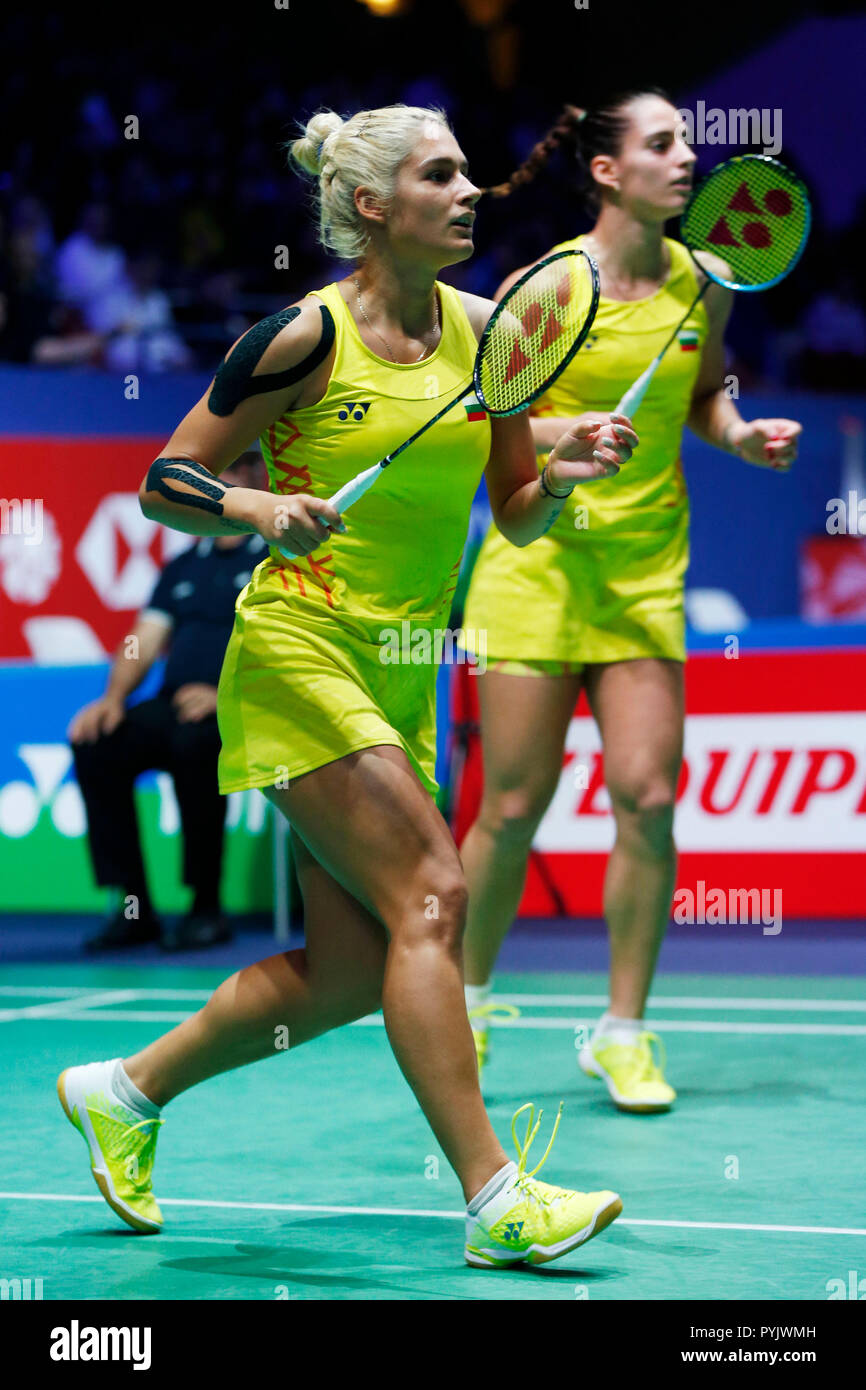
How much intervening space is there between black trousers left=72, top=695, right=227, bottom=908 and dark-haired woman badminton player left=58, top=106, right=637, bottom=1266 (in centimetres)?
331

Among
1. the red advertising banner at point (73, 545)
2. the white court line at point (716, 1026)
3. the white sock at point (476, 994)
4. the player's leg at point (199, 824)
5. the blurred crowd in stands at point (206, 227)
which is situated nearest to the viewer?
the white sock at point (476, 994)

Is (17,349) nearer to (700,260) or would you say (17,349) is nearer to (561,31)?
(700,260)

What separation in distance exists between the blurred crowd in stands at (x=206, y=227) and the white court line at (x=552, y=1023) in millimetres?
5469

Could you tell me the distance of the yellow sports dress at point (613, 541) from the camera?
14.3 ft

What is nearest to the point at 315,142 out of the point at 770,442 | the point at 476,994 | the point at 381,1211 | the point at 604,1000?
the point at 770,442

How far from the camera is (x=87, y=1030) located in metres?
5.19

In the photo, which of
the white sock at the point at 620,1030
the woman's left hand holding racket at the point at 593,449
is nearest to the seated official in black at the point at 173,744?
the white sock at the point at 620,1030

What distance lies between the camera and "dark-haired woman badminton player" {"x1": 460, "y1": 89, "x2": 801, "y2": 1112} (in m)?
4.34

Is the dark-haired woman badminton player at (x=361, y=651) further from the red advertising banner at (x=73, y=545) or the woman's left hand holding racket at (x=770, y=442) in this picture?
the red advertising banner at (x=73, y=545)

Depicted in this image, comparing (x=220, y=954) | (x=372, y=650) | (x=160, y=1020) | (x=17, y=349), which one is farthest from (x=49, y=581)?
(x=372, y=650)

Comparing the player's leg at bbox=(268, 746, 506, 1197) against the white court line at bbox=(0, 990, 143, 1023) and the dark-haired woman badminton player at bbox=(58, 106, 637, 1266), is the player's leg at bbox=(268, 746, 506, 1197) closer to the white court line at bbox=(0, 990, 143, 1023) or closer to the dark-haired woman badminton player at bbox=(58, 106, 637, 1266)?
the dark-haired woman badminton player at bbox=(58, 106, 637, 1266)

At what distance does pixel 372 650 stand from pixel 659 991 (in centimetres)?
294

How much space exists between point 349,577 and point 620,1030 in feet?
5.49

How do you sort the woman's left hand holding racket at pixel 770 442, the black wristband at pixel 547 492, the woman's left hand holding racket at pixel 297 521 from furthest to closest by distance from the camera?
the woman's left hand holding racket at pixel 770 442
the black wristband at pixel 547 492
the woman's left hand holding racket at pixel 297 521
